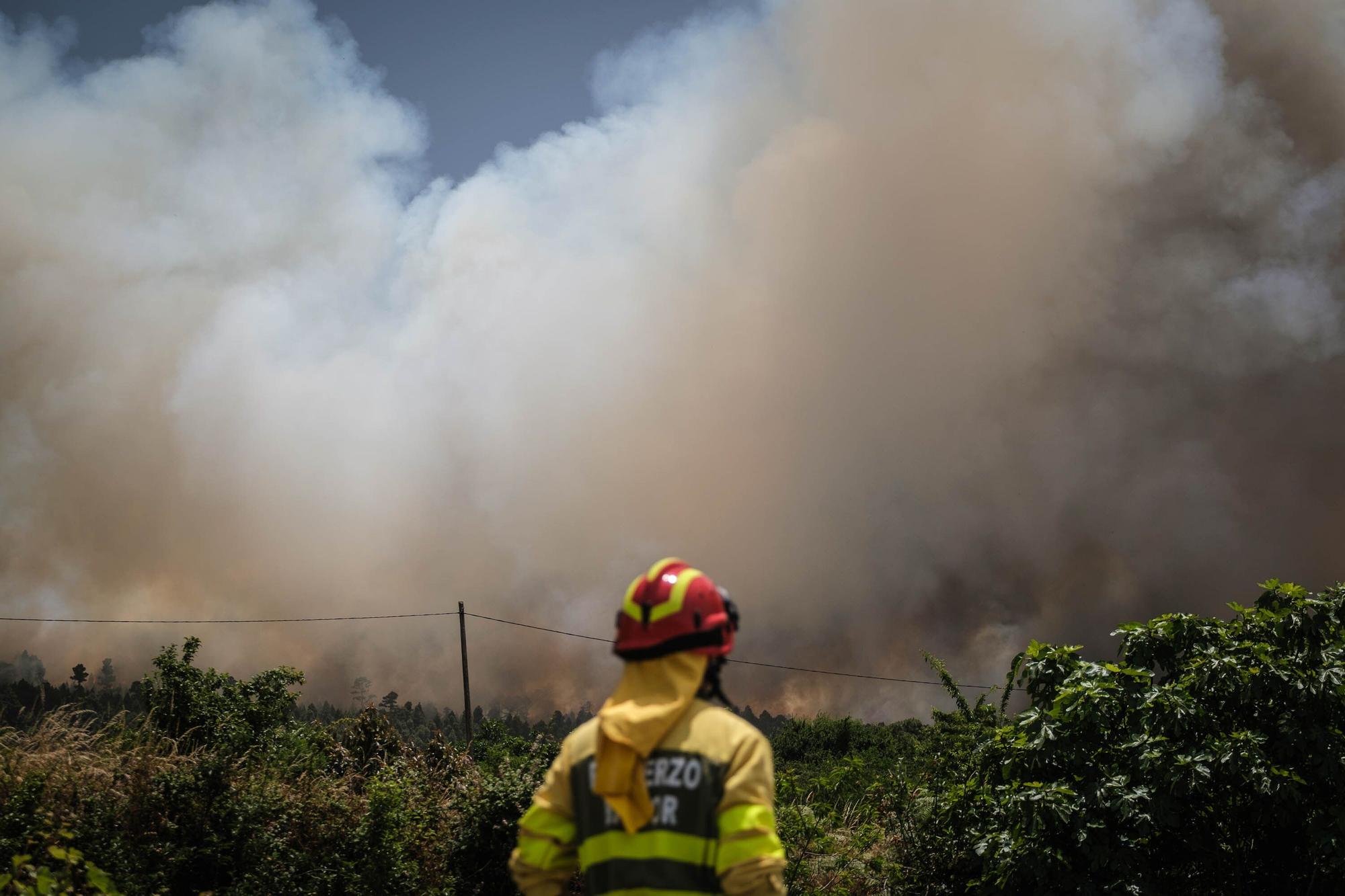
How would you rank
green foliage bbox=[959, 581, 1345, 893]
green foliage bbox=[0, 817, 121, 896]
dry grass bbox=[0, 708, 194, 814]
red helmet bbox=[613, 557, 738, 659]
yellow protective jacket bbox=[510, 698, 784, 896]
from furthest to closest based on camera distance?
dry grass bbox=[0, 708, 194, 814] < green foliage bbox=[959, 581, 1345, 893] < green foliage bbox=[0, 817, 121, 896] < red helmet bbox=[613, 557, 738, 659] < yellow protective jacket bbox=[510, 698, 784, 896]

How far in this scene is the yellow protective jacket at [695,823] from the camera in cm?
293

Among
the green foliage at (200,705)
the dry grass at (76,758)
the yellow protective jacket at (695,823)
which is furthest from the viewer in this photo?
the green foliage at (200,705)

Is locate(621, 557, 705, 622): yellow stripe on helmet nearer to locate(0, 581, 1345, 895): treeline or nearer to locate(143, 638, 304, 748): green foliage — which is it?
locate(0, 581, 1345, 895): treeline

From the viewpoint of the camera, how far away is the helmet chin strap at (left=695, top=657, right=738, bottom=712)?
3.43 metres

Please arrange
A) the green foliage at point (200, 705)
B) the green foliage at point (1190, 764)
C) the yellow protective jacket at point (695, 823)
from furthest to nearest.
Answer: the green foliage at point (200, 705) < the green foliage at point (1190, 764) < the yellow protective jacket at point (695, 823)

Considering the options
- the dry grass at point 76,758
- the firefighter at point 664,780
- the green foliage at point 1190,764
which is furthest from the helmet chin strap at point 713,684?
the dry grass at point 76,758

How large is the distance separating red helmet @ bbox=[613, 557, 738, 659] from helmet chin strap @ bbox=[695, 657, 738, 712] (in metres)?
0.07

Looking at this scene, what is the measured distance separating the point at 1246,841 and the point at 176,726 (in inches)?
486

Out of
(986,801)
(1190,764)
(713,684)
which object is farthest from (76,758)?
(1190,764)

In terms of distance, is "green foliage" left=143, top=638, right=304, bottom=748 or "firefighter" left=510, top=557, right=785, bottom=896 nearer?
"firefighter" left=510, top=557, right=785, bottom=896

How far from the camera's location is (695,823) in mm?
3049

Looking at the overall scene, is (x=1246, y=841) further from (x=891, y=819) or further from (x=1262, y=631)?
(x=891, y=819)

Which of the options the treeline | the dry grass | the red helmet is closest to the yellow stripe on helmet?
the red helmet

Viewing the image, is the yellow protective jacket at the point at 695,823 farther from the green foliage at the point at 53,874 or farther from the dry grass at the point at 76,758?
the dry grass at the point at 76,758
